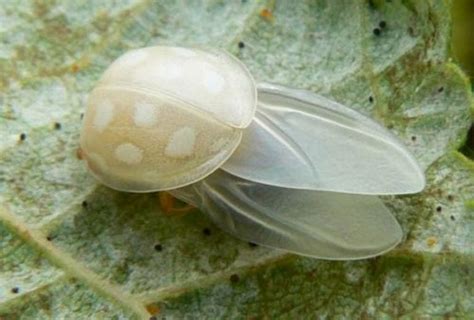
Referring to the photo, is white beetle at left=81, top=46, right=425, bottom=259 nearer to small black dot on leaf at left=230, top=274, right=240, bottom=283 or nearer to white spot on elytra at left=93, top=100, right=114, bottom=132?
white spot on elytra at left=93, top=100, right=114, bottom=132

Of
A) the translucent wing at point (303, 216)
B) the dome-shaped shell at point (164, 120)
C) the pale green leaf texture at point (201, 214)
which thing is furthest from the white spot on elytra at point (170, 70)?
the pale green leaf texture at point (201, 214)

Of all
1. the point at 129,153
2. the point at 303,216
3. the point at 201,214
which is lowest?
the point at 201,214

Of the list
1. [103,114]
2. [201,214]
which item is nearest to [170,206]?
[201,214]

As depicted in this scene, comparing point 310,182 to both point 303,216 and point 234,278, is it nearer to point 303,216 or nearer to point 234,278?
point 303,216

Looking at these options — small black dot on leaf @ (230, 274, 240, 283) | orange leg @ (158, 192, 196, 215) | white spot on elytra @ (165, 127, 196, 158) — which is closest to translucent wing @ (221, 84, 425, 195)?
white spot on elytra @ (165, 127, 196, 158)

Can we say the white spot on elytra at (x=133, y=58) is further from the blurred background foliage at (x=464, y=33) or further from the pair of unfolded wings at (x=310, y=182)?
the blurred background foliage at (x=464, y=33)

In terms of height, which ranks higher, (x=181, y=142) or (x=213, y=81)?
(x=213, y=81)

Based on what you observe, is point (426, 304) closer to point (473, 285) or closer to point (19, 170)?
point (473, 285)
